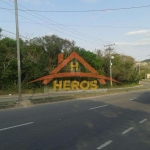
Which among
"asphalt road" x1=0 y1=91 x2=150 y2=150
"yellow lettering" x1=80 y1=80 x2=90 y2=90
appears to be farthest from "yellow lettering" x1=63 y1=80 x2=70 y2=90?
"asphalt road" x1=0 y1=91 x2=150 y2=150

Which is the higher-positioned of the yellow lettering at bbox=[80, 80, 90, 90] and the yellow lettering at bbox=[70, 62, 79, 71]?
the yellow lettering at bbox=[70, 62, 79, 71]

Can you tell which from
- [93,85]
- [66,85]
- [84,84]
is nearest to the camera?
[66,85]

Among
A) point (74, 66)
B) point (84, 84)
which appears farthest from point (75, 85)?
point (74, 66)

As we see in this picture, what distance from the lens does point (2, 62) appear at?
117 feet

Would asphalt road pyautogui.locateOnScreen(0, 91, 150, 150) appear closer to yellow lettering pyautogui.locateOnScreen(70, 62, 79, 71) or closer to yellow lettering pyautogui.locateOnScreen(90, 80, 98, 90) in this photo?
yellow lettering pyautogui.locateOnScreen(70, 62, 79, 71)

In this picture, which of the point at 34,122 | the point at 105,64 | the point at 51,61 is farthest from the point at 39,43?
the point at 34,122

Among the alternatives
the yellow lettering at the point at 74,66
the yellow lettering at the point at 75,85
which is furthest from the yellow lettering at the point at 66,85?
the yellow lettering at the point at 74,66

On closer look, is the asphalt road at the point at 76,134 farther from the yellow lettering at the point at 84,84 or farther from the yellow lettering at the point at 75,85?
the yellow lettering at the point at 84,84

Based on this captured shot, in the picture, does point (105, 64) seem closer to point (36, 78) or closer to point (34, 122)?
point (36, 78)

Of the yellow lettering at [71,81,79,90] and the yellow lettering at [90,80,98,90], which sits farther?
the yellow lettering at [90,80,98,90]

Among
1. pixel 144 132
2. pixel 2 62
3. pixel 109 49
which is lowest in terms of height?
pixel 144 132

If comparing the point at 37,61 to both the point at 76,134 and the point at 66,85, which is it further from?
the point at 76,134

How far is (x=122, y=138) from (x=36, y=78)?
34.6m

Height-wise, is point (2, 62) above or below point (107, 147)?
above
